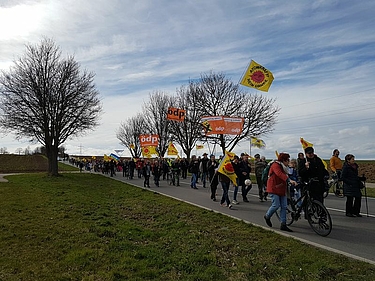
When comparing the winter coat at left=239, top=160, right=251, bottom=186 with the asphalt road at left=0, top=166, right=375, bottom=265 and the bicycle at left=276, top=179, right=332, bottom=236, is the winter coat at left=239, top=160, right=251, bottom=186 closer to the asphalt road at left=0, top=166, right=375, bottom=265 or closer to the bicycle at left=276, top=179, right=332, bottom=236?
the asphalt road at left=0, top=166, right=375, bottom=265

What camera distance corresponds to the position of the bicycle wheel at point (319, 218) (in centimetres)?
734

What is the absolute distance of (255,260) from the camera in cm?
568

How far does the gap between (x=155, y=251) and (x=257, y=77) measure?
32.4ft

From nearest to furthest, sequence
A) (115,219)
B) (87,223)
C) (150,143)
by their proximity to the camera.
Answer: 1. (87,223)
2. (115,219)
3. (150,143)

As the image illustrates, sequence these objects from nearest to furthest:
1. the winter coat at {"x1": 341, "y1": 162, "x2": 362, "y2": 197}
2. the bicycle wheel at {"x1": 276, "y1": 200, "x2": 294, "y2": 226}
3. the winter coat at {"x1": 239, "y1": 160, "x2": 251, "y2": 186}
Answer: the bicycle wheel at {"x1": 276, "y1": 200, "x2": 294, "y2": 226}
the winter coat at {"x1": 341, "y1": 162, "x2": 362, "y2": 197}
the winter coat at {"x1": 239, "y1": 160, "x2": 251, "y2": 186}

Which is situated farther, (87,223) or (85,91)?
(85,91)

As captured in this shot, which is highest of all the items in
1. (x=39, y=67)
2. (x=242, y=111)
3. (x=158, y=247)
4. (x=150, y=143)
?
(x=39, y=67)

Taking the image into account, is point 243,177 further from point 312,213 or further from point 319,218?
point 319,218

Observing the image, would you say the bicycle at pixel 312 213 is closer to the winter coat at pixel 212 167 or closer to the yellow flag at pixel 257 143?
the winter coat at pixel 212 167

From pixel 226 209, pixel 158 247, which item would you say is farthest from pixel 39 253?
pixel 226 209

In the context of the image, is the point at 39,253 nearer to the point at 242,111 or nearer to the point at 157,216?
the point at 157,216

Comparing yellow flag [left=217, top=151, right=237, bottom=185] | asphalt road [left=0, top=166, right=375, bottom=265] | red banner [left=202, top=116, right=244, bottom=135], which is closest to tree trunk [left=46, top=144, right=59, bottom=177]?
red banner [left=202, top=116, right=244, bottom=135]

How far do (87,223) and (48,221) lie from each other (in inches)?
39.6

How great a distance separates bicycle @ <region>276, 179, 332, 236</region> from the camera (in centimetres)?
738
